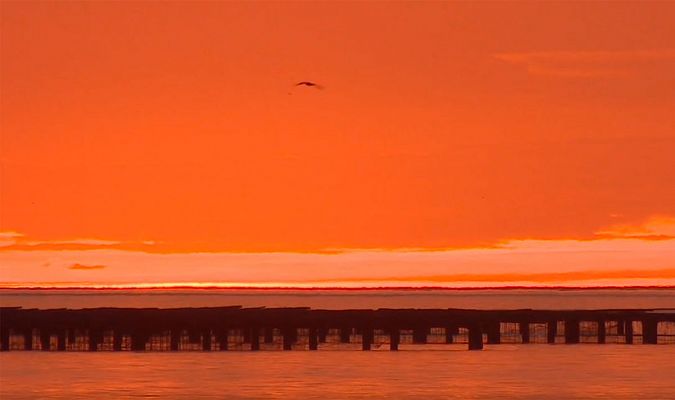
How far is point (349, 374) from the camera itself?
55031 millimetres

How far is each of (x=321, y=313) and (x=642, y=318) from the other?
1588 cm

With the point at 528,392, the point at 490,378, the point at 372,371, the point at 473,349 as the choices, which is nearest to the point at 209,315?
the point at 473,349

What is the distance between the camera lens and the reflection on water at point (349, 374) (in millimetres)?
47906

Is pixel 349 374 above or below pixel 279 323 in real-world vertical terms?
below

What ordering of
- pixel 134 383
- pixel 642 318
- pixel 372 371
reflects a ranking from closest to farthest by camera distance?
1. pixel 134 383
2. pixel 372 371
3. pixel 642 318

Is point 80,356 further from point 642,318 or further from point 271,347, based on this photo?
point 642,318

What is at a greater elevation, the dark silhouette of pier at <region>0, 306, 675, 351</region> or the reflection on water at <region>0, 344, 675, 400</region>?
the dark silhouette of pier at <region>0, 306, 675, 351</region>

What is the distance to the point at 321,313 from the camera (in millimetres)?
72750

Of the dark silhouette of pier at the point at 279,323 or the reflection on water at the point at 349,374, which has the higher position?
the dark silhouette of pier at the point at 279,323

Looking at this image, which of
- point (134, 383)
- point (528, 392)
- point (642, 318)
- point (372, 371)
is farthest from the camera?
point (642, 318)

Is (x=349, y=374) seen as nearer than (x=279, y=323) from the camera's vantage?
Yes

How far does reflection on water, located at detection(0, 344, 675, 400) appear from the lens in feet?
157

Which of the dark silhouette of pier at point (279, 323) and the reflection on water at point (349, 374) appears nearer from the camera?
the reflection on water at point (349, 374)

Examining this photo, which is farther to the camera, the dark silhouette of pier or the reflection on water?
the dark silhouette of pier
